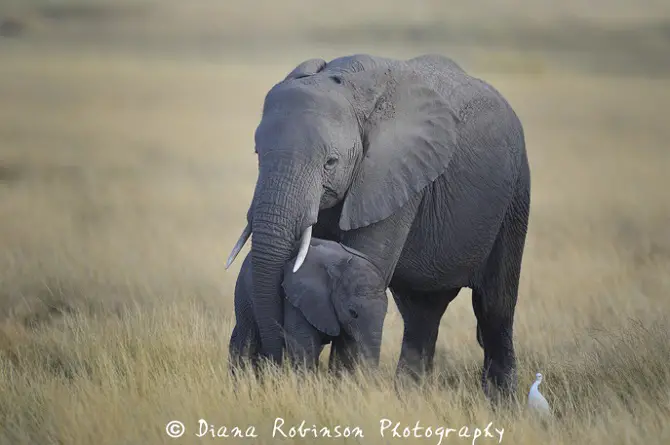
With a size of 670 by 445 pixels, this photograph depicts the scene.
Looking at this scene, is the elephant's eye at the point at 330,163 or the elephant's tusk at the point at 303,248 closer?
the elephant's tusk at the point at 303,248

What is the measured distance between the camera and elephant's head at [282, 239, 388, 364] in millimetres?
8188

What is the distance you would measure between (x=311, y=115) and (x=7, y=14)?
36009mm

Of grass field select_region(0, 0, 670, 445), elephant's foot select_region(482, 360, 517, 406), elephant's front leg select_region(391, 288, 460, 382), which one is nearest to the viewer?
grass field select_region(0, 0, 670, 445)

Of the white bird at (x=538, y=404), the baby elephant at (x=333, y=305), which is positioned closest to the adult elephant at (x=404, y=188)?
the baby elephant at (x=333, y=305)

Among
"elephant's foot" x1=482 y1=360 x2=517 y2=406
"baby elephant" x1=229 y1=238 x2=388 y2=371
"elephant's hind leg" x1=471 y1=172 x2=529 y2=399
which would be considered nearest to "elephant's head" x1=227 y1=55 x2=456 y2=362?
"baby elephant" x1=229 y1=238 x2=388 y2=371

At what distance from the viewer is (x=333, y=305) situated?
8.30 meters

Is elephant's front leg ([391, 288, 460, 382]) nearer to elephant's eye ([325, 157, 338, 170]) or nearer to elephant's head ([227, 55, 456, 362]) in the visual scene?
elephant's head ([227, 55, 456, 362])

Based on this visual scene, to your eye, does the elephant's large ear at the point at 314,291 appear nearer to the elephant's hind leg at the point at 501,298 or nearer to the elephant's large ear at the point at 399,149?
the elephant's large ear at the point at 399,149

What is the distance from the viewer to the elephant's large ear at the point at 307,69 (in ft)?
28.1

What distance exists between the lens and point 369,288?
8281 mm

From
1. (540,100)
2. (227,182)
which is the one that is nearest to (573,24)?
(540,100)

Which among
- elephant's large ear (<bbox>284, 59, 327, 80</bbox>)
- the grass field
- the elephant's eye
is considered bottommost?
the grass field

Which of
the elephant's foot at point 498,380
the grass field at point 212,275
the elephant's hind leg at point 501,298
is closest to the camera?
the grass field at point 212,275

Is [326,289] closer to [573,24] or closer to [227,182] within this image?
[227,182]
